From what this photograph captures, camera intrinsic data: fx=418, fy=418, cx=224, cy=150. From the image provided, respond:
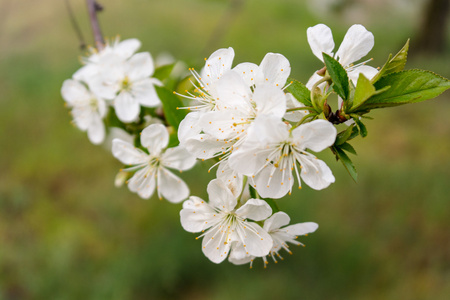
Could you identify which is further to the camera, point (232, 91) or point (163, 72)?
point (163, 72)

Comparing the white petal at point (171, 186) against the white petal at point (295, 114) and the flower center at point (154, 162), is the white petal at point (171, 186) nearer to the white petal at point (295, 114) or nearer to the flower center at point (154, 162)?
the flower center at point (154, 162)

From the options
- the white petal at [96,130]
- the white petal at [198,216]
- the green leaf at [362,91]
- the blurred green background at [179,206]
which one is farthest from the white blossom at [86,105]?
the blurred green background at [179,206]

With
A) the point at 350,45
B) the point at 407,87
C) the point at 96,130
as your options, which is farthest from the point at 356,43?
the point at 96,130

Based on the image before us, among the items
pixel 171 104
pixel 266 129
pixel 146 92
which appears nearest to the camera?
pixel 266 129

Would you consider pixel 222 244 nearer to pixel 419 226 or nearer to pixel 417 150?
pixel 419 226

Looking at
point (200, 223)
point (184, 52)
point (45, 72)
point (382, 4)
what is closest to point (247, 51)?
point (184, 52)

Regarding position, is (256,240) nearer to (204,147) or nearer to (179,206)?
(204,147)
